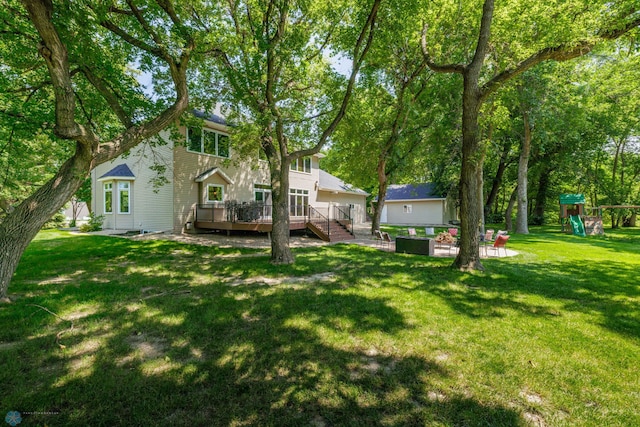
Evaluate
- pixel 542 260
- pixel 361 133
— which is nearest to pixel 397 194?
pixel 361 133

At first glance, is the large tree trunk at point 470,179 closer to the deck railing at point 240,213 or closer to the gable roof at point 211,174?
the deck railing at point 240,213

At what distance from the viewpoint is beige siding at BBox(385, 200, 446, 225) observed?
91.5 ft

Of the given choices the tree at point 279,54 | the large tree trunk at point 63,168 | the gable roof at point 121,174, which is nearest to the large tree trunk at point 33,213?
the large tree trunk at point 63,168

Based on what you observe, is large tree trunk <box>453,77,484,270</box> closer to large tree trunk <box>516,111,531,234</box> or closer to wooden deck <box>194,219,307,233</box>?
wooden deck <box>194,219,307,233</box>

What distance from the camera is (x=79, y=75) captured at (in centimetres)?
801

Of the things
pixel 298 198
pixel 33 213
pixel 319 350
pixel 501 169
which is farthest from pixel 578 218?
pixel 33 213

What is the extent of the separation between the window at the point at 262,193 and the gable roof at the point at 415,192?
49.1ft

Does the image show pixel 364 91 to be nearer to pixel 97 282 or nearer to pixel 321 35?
pixel 321 35

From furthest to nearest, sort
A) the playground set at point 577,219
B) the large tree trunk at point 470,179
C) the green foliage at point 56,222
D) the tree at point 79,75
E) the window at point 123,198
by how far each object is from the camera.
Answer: the green foliage at point 56,222 < the playground set at point 577,219 < the window at point 123,198 < the large tree trunk at point 470,179 < the tree at point 79,75

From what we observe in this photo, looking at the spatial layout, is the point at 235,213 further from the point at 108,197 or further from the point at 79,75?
the point at 108,197

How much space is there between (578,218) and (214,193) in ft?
78.2

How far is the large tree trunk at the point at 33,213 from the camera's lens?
4.83 metres

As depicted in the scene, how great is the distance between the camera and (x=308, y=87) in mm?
11133

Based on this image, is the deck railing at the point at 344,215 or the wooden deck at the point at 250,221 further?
the deck railing at the point at 344,215
